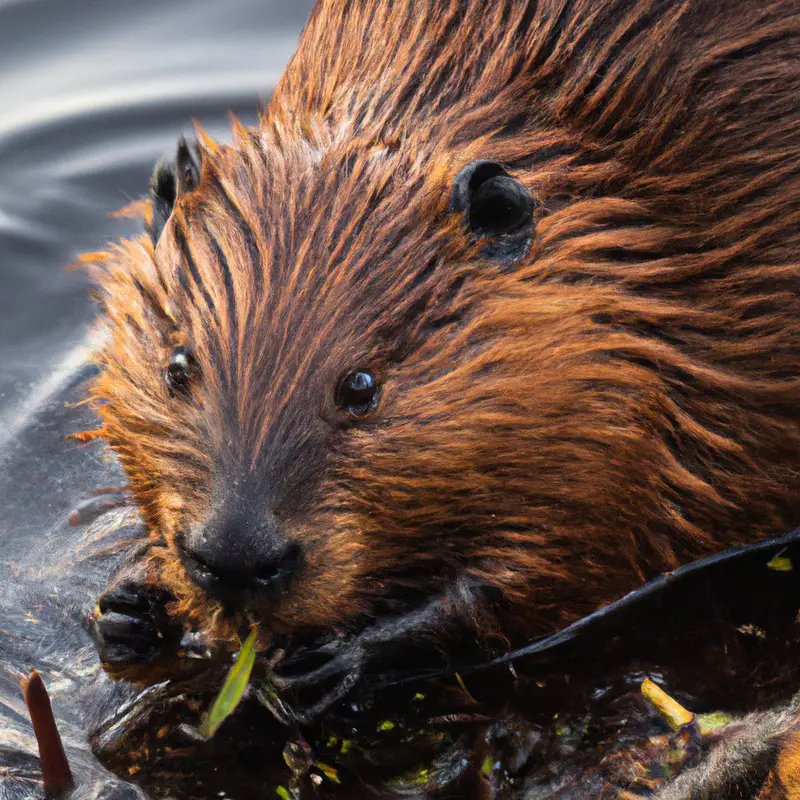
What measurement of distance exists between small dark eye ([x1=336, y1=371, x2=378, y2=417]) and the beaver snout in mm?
280

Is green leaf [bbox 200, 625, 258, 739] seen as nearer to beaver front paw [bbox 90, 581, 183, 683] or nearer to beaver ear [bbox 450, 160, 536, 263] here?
beaver front paw [bbox 90, 581, 183, 683]

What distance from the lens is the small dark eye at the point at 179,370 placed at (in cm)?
281

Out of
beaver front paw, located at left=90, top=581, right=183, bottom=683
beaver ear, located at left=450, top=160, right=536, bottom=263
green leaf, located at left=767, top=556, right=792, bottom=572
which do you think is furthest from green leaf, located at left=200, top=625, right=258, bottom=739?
green leaf, located at left=767, top=556, right=792, bottom=572

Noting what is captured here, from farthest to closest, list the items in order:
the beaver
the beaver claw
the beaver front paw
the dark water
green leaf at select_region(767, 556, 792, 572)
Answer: the dark water, green leaf at select_region(767, 556, 792, 572), the beaver front paw, the beaver claw, the beaver

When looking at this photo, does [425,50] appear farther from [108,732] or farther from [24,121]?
[24,121]

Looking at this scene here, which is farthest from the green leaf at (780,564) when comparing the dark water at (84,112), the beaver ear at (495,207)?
the dark water at (84,112)

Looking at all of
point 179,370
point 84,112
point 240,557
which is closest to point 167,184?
point 179,370

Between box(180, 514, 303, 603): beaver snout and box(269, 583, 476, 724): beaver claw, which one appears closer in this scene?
box(180, 514, 303, 603): beaver snout

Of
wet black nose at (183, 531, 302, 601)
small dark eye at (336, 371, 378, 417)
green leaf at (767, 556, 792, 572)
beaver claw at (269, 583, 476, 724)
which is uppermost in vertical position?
small dark eye at (336, 371, 378, 417)

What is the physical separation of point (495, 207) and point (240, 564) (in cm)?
86

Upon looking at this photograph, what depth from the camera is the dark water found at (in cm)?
479

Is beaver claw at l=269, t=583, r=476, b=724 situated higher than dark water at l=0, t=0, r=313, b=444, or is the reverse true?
dark water at l=0, t=0, r=313, b=444

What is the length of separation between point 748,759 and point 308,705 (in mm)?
1002

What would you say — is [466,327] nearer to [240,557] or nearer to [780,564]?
[240,557]
